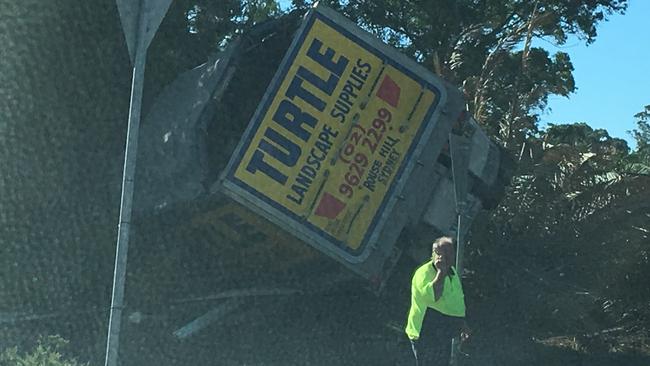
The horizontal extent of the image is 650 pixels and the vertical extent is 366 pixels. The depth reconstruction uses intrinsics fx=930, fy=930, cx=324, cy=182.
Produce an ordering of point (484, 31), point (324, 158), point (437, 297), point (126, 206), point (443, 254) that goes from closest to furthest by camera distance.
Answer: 1. point (126, 206)
2. point (443, 254)
3. point (437, 297)
4. point (324, 158)
5. point (484, 31)

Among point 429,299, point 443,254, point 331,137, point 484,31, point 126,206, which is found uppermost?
point 484,31

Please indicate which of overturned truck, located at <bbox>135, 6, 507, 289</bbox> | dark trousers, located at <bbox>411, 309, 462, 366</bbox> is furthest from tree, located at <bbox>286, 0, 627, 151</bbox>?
dark trousers, located at <bbox>411, 309, 462, 366</bbox>

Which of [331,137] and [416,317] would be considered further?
[331,137]

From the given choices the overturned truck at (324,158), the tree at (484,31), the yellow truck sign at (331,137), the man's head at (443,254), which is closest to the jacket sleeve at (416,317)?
the man's head at (443,254)

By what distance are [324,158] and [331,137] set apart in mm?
217

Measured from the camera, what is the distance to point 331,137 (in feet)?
29.5

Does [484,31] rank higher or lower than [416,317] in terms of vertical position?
higher

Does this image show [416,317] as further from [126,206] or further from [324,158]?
[126,206]

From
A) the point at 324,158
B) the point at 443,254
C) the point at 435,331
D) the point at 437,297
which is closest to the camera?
the point at 443,254

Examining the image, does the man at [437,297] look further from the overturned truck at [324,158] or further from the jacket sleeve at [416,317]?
the overturned truck at [324,158]

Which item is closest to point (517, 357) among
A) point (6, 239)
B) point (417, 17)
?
point (6, 239)

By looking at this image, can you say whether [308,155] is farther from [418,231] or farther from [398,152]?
[418,231]

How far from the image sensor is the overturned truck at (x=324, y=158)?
28.9ft

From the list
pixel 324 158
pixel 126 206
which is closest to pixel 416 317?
pixel 324 158
